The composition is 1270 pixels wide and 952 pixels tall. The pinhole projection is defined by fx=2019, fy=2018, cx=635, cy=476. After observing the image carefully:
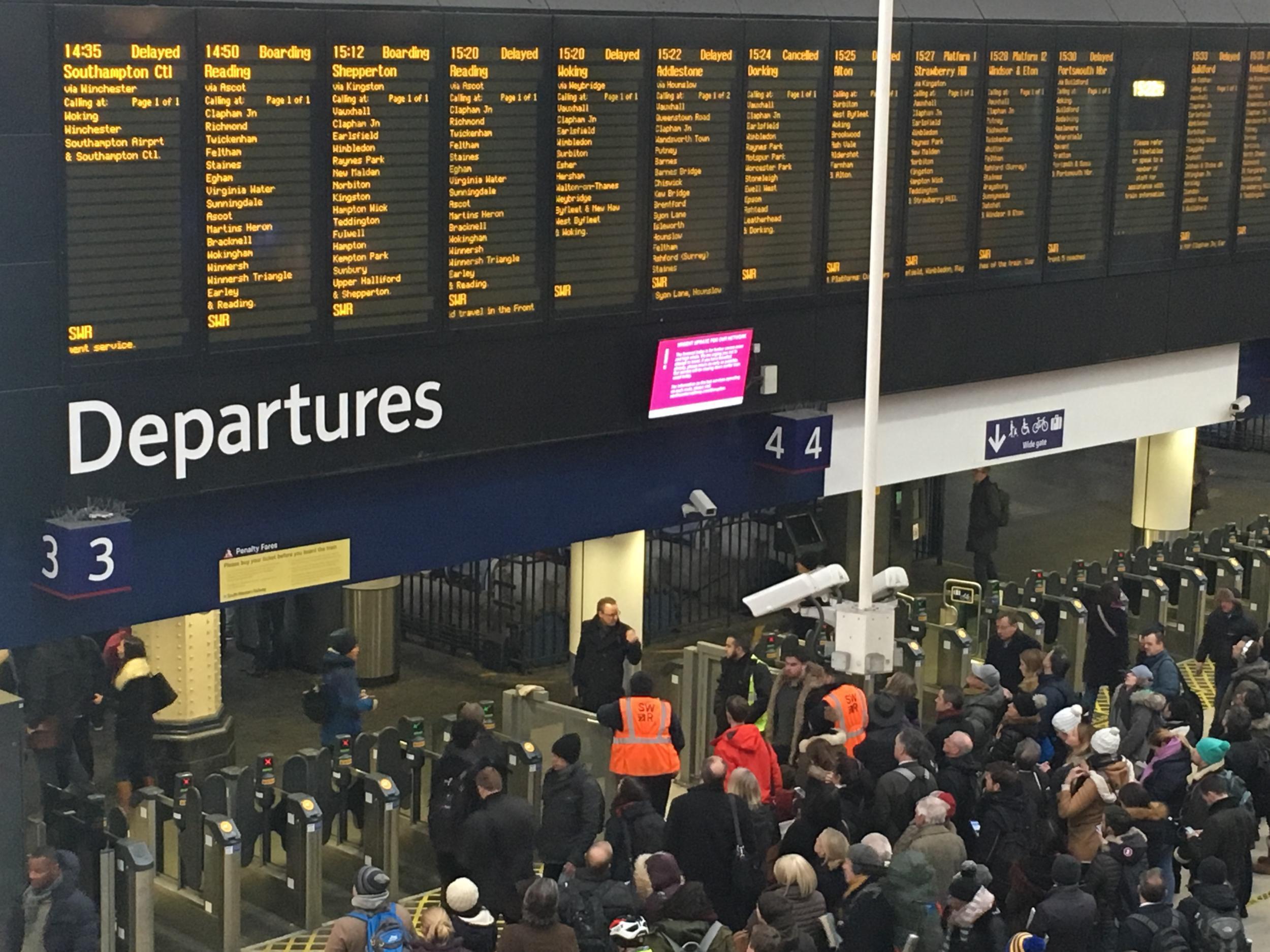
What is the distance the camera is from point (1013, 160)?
46.8 feet

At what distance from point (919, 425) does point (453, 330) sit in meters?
4.40

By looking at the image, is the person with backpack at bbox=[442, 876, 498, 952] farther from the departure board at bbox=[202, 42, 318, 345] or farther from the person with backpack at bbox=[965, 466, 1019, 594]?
the person with backpack at bbox=[965, 466, 1019, 594]

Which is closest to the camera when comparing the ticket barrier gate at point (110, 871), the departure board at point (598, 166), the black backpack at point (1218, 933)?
the black backpack at point (1218, 933)

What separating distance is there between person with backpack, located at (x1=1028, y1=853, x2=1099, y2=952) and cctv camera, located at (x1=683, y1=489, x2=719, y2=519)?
455 centimetres

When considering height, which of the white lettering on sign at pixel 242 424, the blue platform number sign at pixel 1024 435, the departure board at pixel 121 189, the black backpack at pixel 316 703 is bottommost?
the black backpack at pixel 316 703

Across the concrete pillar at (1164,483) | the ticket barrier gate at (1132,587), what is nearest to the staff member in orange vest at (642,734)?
the ticket barrier gate at (1132,587)

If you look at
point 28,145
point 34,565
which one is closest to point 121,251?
point 28,145

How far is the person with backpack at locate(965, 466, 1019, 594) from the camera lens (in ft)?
56.8

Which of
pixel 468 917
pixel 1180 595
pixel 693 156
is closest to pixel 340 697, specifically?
pixel 468 917

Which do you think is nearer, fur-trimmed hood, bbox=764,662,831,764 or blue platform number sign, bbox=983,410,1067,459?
fur-trimmed hood, bbox=764,662,831,764

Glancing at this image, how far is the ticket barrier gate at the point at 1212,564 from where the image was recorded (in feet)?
54.3

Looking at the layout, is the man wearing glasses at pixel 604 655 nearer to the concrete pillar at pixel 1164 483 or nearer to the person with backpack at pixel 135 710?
the person with backpack at pixel 135 710

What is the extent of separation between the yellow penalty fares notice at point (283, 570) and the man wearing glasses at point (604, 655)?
1.95 m

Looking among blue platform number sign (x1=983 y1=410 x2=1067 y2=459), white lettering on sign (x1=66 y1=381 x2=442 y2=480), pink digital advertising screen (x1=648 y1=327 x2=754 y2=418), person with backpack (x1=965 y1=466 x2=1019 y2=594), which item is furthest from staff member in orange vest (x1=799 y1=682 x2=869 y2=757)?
person with backpack (x1=965 y1=466 x2=1019 y2=594)
